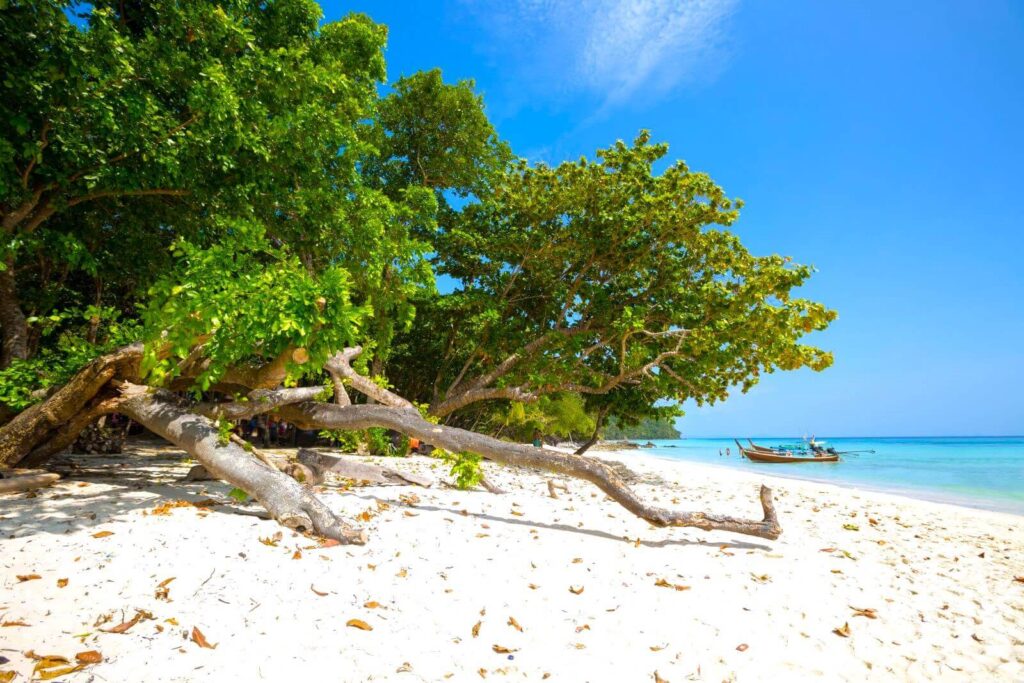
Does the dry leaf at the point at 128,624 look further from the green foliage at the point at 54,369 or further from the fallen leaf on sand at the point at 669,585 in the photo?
the fallen leaf on sand at the point at 669,585

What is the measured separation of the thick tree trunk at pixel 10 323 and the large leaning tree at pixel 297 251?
0.03 metres

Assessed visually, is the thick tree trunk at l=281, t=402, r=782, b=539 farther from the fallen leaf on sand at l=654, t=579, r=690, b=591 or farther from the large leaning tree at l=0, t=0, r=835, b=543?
the fallen leaf on sand at l=654, t=579, r=690, b=591

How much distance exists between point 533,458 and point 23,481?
571cm

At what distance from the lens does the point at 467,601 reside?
359 cm

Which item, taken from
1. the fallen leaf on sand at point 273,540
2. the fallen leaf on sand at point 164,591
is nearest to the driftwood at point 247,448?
the fallen leaf on sand at point 273,540

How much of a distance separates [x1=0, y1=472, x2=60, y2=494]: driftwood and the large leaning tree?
661mm

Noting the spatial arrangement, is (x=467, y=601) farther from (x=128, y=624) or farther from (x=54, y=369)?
(x=54, y=369)

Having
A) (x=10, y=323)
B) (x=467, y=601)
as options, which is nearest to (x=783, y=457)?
(x=467, y=601)

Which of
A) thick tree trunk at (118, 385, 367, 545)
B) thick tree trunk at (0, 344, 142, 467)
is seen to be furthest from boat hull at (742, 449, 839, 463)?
thick tree trunk at (0, 344, 142, 467)

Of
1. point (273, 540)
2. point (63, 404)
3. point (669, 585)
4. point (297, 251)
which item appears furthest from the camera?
point (297, 251)

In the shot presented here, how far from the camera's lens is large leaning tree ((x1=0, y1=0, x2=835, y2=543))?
4.95 meters

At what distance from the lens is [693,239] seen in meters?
12.2

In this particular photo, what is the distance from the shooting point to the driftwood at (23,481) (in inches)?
195

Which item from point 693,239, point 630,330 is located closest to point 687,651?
point 630,330
